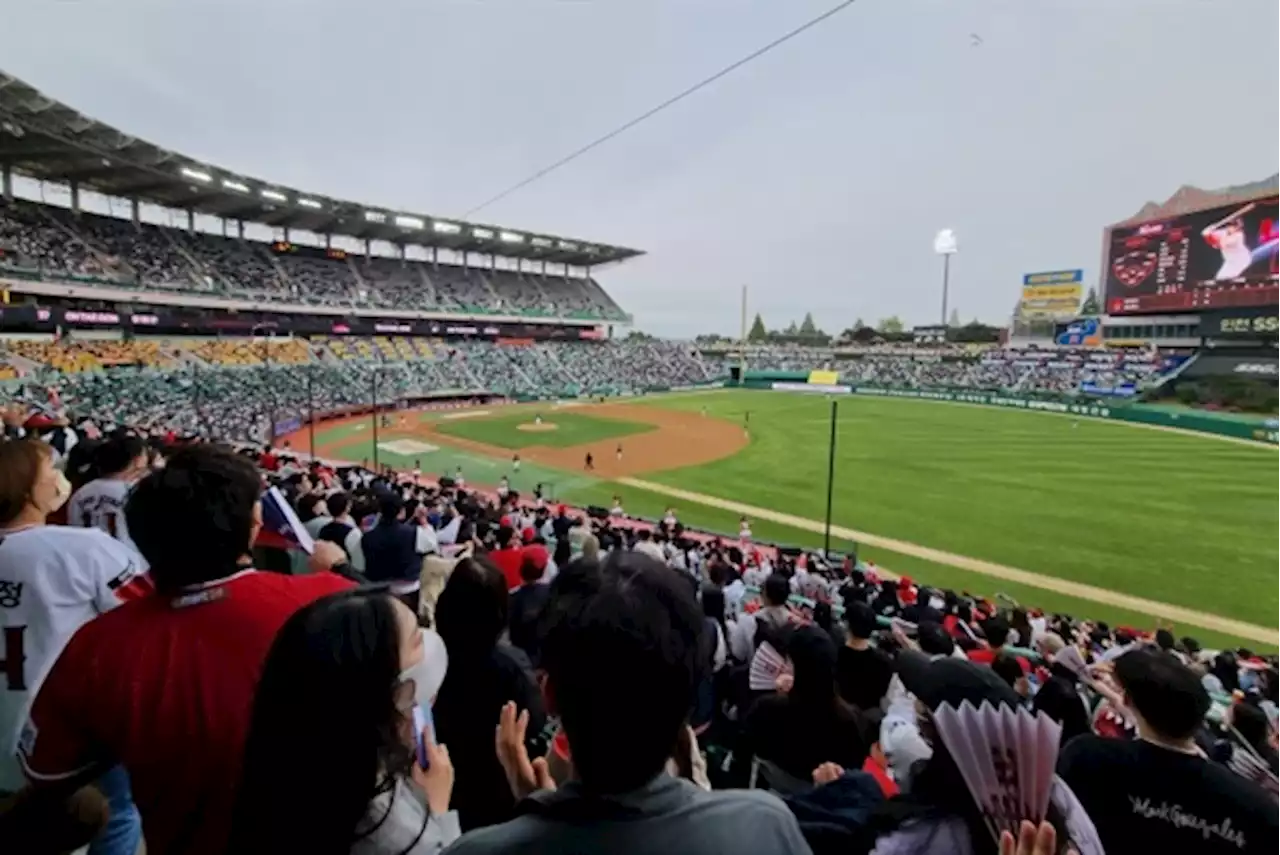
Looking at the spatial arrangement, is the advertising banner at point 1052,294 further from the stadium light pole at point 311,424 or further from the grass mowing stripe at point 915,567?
the stadium light pole at point 311,424

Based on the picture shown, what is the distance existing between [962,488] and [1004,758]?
2820 cm

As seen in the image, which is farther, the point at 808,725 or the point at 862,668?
the point at 862,668

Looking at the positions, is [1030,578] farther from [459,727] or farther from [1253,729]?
[459,727]

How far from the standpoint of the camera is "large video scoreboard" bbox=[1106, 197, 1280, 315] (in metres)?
48.3

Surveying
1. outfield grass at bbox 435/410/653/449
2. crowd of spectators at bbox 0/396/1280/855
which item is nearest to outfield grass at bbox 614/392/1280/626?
outfield grass at bbox 435/410/653/449

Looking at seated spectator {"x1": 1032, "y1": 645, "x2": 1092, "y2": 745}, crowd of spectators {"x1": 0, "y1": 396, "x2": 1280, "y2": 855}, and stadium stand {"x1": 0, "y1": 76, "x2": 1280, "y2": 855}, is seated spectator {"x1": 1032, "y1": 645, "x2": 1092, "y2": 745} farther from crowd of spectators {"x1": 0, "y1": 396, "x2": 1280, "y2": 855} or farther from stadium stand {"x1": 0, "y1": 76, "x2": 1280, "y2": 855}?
crowd of spectators {"x1": 0, "y1": 396, "x2": 1280, "y2": 855}

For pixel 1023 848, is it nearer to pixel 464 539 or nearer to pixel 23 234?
pixel 464 539

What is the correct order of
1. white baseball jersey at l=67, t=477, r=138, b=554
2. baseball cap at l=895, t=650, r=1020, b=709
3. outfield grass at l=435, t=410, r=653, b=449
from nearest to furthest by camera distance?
baseball cap at l=895, t=650, r=1020, b=709 → white baseball jersey at l=67, t=477, r=138, b=554 → outfield grass at l=435, t=410, r=653, b=449

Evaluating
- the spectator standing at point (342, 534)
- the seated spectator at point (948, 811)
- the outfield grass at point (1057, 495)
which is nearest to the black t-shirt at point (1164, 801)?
the seated spectator at point (948, 811)

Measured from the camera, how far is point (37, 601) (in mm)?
2939

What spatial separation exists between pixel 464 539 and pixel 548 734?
7140 mm

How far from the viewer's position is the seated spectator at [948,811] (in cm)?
187

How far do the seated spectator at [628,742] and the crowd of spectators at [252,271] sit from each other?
2012 inches

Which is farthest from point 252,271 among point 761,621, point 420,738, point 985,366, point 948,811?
point 985,366
